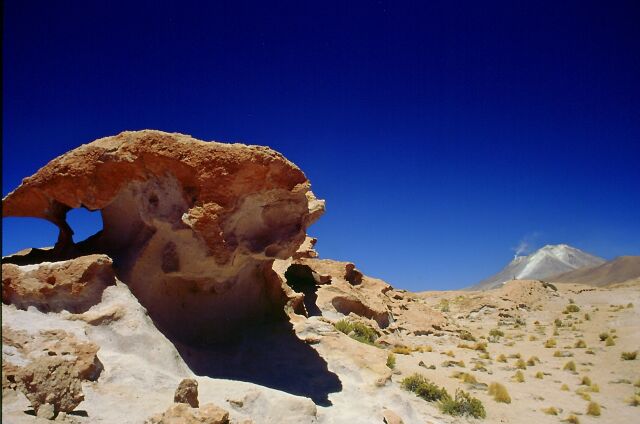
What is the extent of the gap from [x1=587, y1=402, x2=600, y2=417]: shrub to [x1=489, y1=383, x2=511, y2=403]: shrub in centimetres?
188

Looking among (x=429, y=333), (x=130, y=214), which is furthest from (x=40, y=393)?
(x=429, y=333)

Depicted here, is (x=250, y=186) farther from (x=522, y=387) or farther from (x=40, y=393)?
(x=522, y=387)

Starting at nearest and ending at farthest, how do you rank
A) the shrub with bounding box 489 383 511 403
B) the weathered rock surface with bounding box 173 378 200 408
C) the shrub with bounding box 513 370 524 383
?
the weathered rock surface with bounding box 173 378 200 408, the shrub with bounding box 489 383 511 403, the shrub with bounding box 513 370 524 383

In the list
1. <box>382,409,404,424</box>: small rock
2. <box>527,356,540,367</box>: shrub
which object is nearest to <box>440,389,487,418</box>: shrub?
<box>382,409,404,424</box>: small rock

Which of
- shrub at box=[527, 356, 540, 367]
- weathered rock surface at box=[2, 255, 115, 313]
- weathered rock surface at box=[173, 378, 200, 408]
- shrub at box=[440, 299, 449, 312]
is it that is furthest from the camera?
shrub at box=[440, 299, 449, 312]

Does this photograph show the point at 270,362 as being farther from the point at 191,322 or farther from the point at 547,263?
A: the point at 547,263

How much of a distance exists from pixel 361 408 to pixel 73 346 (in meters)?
4.69

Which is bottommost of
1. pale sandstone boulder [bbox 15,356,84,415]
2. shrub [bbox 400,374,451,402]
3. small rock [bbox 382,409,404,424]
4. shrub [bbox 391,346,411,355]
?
small rock [bbox 382,409,404,424]

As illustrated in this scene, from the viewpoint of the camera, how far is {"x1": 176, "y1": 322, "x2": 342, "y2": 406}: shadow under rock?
26.0 ft

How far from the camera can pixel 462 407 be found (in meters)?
10.1

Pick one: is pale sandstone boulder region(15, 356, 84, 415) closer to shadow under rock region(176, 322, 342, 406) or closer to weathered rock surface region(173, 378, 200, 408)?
weathered rock surface region(173, 378, 200, 408)

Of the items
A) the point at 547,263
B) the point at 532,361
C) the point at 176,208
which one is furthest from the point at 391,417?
the point at 547,263

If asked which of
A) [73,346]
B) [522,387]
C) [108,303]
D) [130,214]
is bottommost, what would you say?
[522,387]

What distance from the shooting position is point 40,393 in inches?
175
